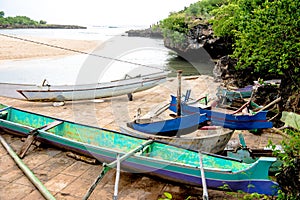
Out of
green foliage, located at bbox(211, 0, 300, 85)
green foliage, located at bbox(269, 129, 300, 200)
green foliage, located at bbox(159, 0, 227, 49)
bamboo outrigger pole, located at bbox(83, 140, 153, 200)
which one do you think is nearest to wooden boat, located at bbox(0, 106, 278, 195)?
bamboo outrigger pole, located at bbox(83, 140, 153, 200)

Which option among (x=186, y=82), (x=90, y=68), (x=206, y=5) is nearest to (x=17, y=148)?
(x=186, y=82)

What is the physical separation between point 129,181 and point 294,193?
3738mm

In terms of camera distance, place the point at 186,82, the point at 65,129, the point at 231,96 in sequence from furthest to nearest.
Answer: the point at 186,82, the point at 231,96, the point at 65,129

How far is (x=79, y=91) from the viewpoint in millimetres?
13250

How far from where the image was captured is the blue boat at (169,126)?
766 cm

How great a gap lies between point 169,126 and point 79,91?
689 cm

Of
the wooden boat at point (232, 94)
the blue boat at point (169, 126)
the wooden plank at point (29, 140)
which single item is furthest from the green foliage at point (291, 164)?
the wooden boat at point (232, 94)

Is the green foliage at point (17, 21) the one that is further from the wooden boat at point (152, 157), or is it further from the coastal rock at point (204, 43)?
the wooden boat at point (152, 157)

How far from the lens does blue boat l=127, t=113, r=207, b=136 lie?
766 centimetres

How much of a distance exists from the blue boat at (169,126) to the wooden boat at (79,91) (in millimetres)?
6196

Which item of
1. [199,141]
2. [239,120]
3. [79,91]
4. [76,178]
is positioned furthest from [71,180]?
[79,91]

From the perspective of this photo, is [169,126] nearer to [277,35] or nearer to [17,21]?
[277,35]

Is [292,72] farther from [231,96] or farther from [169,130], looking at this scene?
[169,130]

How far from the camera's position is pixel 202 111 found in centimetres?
890
